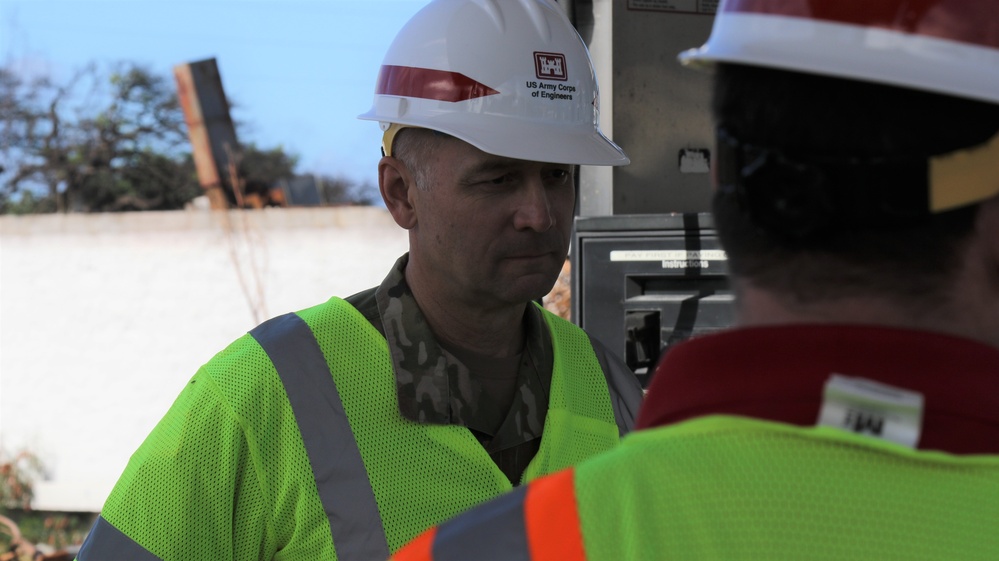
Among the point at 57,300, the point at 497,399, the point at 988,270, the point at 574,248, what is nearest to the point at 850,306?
the point at 988,270

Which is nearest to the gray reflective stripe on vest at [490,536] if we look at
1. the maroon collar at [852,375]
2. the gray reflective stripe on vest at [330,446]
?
the maroon collar at [852,375]

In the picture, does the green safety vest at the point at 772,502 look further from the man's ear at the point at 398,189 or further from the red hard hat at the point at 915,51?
the man's ear at the point at 398,189

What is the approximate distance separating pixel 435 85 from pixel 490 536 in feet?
4.19

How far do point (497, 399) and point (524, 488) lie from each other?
43.6 inches

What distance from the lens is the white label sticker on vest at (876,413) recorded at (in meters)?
0.65

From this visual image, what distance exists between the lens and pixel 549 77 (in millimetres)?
1904

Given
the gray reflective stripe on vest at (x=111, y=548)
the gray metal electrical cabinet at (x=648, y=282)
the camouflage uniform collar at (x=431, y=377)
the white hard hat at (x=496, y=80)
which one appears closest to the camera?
the gray reflective stripe on vest at (x=111, y=548)

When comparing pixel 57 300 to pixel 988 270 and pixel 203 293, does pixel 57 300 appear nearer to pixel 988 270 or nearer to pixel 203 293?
pixel 203 293

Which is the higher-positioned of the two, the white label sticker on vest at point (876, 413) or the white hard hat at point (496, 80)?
the white hard hat at point (496, 80)

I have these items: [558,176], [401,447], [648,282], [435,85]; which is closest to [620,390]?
[558,176]

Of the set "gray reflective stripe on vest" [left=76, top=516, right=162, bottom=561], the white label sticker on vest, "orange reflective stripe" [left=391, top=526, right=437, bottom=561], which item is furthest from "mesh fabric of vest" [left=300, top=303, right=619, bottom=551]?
the white label sticker on vest

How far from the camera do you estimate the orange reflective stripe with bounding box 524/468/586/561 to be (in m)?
0.67

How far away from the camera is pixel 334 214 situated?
7.29 m

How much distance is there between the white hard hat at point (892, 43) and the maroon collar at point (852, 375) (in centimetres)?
16
